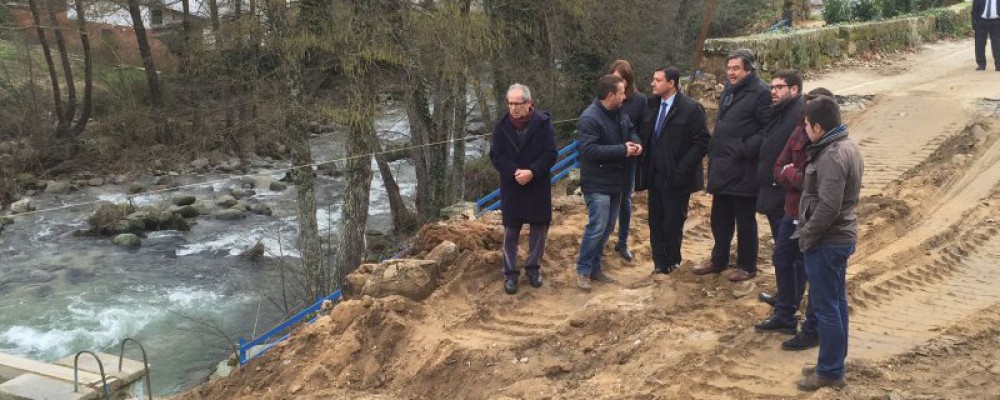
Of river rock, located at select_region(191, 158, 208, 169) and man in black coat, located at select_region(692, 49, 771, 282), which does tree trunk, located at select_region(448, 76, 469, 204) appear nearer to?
river rock, located at select_region(191, 158, 208, 169)

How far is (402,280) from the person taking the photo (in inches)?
255

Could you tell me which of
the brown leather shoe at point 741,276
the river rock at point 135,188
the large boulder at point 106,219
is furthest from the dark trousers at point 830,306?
the river rock at point 135,188

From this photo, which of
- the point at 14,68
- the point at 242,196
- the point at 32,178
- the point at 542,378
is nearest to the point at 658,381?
the point at 542,378

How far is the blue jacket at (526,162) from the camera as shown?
614 centimetres

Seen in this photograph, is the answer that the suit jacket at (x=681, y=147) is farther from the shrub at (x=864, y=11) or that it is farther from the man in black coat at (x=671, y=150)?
the shrub at (x=864, y=11)

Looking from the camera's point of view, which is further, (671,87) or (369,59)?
(369,59)

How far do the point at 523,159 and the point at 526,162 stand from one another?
0.03 m

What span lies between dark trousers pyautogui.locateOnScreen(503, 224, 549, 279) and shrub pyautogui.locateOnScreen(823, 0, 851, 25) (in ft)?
44.1

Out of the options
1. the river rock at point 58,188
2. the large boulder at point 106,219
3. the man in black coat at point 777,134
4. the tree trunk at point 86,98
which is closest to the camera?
the man in black coat at point 777,134

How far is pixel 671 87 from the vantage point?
20.4 feet

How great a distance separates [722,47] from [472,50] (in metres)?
3.88

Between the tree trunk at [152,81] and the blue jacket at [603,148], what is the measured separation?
18986mm

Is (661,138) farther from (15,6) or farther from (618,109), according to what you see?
(15,6)

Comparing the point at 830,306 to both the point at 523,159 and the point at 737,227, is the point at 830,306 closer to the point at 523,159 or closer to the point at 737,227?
the point at 737,227
